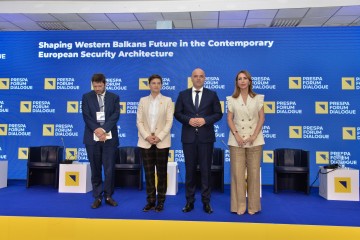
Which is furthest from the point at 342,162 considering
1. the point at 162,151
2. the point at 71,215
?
the point at 71,215

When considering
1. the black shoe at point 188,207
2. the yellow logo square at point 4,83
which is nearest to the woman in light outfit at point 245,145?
the black shoe at point 188,207

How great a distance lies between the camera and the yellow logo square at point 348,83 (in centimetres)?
472

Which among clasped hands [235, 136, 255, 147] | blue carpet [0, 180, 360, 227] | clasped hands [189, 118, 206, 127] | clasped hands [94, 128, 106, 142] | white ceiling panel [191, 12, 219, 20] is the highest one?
white ceiling panel [191, 12, 219, 20]

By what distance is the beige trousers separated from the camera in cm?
304

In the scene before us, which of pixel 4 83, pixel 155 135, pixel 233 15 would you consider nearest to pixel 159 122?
pixel 155 135

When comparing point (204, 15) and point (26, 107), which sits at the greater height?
point (204, 15)

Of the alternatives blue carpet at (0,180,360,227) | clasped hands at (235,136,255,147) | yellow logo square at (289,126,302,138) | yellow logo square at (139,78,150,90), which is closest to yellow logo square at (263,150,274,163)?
yellow logo square at (289,126,302,138)

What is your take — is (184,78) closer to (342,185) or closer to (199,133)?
(199,133)

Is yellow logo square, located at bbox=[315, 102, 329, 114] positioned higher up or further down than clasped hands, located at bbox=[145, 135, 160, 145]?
higher up

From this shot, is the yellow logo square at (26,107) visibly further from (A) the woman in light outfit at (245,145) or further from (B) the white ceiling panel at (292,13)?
(B) the white ceiling panel at (292,13)

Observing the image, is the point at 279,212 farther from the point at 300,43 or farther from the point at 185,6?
the point at 185,6

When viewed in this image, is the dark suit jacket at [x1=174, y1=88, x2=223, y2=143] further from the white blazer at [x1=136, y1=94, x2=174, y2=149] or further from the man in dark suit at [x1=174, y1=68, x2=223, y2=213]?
the white blazer at [x1=136, y1=94, x2=174, y2=149]

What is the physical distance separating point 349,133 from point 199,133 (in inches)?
119

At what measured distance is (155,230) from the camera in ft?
8.39
